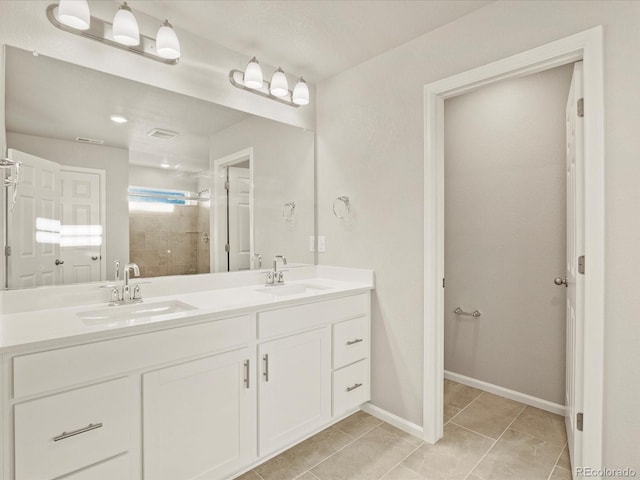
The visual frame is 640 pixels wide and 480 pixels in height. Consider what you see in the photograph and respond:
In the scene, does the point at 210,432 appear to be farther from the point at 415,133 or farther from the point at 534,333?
the point at 534,333

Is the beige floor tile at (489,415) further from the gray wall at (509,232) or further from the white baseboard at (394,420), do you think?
the white baseboard at (394,420)

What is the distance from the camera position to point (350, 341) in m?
2.25

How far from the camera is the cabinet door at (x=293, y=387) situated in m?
1.77

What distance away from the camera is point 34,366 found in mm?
1148

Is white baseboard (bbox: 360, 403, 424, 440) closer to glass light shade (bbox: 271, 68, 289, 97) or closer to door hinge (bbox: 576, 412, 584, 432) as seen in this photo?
door hinge (bbox: 576, 412, 584, 432)

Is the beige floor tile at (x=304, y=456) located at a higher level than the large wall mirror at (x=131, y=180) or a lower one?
lower

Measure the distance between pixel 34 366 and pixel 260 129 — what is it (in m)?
1.80

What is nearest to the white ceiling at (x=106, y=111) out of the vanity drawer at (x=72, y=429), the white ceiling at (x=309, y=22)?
the white ceiling at (x=309, y=22)

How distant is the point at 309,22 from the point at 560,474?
2.74m

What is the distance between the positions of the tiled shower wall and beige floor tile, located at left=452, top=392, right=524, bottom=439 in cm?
197

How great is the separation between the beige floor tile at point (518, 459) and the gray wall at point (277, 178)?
166 centimetres

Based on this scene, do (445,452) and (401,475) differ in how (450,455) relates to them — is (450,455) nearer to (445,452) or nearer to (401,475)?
(445,452)

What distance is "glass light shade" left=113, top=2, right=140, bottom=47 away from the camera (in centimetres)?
162

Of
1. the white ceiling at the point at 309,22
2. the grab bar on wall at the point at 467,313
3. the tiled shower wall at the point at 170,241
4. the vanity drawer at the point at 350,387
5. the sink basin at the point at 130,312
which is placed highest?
the white ceiling at the point at 309,22
